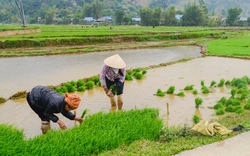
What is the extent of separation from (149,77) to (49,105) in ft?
21.7

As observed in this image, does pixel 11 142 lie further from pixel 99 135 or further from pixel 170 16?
pixel 170 16

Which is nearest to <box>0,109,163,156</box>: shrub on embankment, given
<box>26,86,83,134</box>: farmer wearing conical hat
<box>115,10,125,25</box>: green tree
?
<box>26,86,83,134</box>: farmer wearing conical hat

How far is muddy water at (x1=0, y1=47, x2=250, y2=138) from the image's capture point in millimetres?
6168

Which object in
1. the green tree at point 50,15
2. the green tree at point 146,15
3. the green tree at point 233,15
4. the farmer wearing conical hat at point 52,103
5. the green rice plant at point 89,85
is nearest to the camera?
the farmer wearing conical hat at point 52,103

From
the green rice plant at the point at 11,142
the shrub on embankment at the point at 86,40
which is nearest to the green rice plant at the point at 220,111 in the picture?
the green rice plant at the point at 11,142

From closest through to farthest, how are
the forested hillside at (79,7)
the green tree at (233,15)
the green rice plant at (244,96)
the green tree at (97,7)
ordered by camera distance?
the green rice plant at (244,96)
the green tree at (233,15)
the green tree at (97,7)
the forested hillside at (79,7)

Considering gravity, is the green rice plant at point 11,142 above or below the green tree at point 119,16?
above

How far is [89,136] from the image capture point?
420 centimetres

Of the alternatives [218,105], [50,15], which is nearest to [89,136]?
[218,105]

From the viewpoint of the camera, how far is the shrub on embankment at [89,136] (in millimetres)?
3852

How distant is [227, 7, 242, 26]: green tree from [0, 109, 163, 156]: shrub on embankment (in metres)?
51.8

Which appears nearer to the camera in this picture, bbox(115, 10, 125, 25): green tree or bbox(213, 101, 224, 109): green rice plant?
bbox(213, 101, 224, 109): green rice plant

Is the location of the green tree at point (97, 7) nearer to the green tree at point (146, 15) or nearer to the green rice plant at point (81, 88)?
the green tree at point (146, 15)

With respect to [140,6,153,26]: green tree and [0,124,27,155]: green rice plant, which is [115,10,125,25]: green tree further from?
[0,124,27,155]: green rice plant
